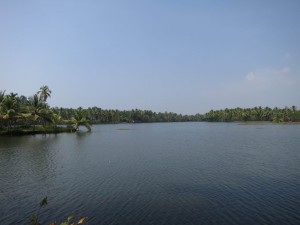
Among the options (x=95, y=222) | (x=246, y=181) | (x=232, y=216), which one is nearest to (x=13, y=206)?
(x=95, y=222)

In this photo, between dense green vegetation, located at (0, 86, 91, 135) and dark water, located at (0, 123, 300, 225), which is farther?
dense green vegetation, located at (0, 86, 91, 135)

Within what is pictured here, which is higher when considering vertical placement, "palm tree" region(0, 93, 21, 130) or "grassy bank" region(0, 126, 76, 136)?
"palm tree" region(0, 93, 21, 130)

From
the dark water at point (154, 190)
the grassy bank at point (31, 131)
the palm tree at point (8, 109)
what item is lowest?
the dark water at point (154, 190)

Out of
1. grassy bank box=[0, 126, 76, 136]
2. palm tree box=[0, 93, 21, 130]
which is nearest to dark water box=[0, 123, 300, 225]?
palm tree box=[0, 93, 21, 130]

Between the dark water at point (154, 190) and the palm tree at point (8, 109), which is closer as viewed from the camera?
the dark water at point (154, 190)

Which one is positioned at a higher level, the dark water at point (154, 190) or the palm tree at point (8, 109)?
the palm tree at point (8, 109)

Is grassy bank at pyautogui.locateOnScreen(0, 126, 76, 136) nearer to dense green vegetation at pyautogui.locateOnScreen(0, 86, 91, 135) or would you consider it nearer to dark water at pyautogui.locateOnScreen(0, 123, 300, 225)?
dense green vegetation at pyautogui.locateOnScreen(0, 86, 91, 135)

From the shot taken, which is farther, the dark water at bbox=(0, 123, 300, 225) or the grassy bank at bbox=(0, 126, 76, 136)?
the grassy bank at bbox=(0, 126, 76, 136)

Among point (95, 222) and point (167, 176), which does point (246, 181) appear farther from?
point (95, 222)

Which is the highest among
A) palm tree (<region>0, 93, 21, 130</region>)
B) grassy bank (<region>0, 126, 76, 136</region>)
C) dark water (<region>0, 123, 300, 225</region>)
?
palm tree (<region>0, 93, 21, 130</region>)

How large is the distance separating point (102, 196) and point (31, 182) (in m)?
9.39

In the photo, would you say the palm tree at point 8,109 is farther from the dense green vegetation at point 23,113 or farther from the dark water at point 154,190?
the dark water at point 154,190

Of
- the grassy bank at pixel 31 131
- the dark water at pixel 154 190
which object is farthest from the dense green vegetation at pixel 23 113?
the dark water at pixel 154 190

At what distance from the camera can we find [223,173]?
1257 inches
